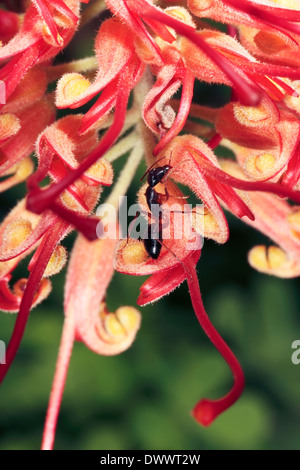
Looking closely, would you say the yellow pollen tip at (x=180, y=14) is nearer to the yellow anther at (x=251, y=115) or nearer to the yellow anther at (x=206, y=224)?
the yellow anther at (x=251, y=115)

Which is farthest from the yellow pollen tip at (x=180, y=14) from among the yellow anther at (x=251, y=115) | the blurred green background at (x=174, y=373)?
the blurred green background at (x=174, y=373)

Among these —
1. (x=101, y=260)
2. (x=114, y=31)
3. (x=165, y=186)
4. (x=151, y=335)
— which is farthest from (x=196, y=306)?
(x=151, y=335)

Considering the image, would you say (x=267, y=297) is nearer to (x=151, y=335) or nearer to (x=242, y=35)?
(x=151, y=335)

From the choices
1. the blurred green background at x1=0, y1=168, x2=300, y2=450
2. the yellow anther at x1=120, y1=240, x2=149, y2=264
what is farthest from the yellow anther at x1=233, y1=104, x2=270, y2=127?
the blurred green background at x1=0, y1=168, x2=300, y2=450

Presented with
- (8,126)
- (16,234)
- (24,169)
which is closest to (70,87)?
(8,126)

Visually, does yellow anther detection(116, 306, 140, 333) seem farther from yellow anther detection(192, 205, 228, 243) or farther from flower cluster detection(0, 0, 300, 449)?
yellow anther detection(192, 205, 228, 243)
